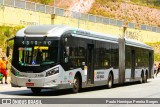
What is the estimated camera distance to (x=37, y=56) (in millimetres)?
21750

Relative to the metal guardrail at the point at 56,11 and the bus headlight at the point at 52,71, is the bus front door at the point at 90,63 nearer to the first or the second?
the bus headlight at the point at 52,71

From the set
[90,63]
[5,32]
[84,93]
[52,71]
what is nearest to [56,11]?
[5,32]

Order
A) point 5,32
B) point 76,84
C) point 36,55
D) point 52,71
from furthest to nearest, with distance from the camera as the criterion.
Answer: point 5,32 → point 76,84 → point 36,55 → point 52,71

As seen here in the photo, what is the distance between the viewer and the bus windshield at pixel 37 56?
2166 centimetres

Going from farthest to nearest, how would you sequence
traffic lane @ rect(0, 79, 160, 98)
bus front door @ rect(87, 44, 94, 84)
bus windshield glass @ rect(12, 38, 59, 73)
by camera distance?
1. bus front door @ rect(87, 44, 94, 84)
2. traffic lane @ rect(0, 79, 160, 98)
3. bus windshield glass @ rect(12, 38, 59, 73)

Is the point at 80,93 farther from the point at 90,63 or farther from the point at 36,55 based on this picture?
the point at 36,55

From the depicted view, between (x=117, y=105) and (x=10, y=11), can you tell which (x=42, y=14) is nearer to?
(x=10, y=11)

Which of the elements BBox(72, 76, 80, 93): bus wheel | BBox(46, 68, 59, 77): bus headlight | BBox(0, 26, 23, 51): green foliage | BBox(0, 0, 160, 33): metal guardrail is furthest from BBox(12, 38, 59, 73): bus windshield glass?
BBox(0, 0, 160, 33): metal guardrail

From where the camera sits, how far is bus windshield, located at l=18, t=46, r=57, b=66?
21656mm

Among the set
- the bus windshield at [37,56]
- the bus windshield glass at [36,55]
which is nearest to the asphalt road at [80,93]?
the bus windshield glass at [36,55]

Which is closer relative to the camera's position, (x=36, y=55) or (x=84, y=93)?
(x=36, y=55)

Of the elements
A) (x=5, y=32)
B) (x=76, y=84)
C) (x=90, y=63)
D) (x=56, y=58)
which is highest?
(x=56, y=58)

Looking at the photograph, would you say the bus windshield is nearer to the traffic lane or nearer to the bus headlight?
the bus headlight

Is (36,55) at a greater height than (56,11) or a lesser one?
lesser
